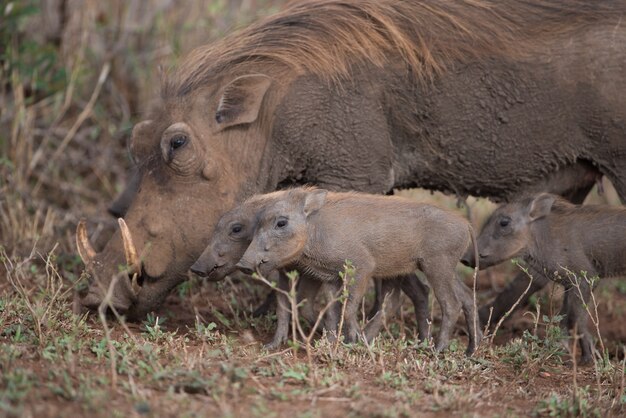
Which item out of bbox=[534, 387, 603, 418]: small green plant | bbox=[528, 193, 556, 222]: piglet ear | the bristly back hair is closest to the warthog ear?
the bristly back hair

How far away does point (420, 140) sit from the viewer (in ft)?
17.6

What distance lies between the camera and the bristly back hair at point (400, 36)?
17.2 feet

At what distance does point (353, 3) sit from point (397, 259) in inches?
61.6

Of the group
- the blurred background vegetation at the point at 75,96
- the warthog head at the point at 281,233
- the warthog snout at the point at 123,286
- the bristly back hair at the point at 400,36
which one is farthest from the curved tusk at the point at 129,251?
the blurred background vegetation at the point at 75,96

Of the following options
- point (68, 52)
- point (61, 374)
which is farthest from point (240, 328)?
point (68, 52)

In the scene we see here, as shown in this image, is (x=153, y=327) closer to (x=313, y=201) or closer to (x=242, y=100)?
(x=313, y=201)

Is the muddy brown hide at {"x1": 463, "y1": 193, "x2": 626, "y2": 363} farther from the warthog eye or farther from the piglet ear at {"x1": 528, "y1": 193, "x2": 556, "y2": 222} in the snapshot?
the warthog eye

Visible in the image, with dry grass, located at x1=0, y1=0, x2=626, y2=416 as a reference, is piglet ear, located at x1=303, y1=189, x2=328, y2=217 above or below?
above

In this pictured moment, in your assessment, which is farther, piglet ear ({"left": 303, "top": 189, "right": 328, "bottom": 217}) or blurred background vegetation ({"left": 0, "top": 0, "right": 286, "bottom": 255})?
blurred background vegetation ({"left": 0, "top": 0, "right": 286, "bottom": 255})

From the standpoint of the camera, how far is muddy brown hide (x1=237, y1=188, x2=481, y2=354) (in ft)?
15.1

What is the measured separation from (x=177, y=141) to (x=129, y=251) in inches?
25.0

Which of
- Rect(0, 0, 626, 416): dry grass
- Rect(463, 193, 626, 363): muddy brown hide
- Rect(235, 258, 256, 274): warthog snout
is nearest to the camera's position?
Rect(0, 0, 626, 416): dry grass

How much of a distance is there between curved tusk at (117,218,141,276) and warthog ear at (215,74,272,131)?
0.76 m

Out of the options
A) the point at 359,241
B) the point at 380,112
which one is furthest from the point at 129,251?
the point at 380,112
